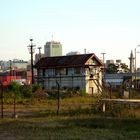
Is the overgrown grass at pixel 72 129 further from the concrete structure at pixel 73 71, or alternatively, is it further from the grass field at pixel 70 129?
the concrete structure at pixel 73 71

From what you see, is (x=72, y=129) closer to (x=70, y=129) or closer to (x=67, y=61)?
(x=70, y=129)

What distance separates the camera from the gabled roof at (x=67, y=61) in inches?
3029

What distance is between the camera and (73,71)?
78.8 meters

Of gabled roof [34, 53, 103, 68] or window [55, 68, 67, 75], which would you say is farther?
window [55, 68, 67, 75]

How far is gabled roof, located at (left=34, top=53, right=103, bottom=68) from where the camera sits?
76.9 meters

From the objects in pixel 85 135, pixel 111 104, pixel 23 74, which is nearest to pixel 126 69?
pixel 23 74

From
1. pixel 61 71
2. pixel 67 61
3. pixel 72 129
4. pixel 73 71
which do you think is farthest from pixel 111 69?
pixel 72 129

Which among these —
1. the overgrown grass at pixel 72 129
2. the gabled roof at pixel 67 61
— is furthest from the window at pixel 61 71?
the overgrown grass at pixel 72 129

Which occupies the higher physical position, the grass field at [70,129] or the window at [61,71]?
the window at [61,71]

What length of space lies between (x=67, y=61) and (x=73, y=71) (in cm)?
228

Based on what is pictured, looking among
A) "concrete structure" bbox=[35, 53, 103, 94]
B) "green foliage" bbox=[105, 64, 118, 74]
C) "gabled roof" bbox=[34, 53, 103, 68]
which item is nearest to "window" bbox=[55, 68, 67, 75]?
"concrete structure" bbox=[35, 53, 103, 94]

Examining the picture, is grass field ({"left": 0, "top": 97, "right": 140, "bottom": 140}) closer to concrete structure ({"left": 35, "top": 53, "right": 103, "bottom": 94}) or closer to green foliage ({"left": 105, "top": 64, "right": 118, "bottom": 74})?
concrete structure ({"left": 35, "top": 53, "right": 103, "bottom": 94})

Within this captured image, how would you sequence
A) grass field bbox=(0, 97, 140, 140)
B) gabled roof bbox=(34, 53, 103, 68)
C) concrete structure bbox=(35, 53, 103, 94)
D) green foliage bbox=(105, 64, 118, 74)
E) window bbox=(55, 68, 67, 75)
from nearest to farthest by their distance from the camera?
grass field bbox=(0, 97, 140, 140)
concrete structure bbox=(35, 53, 103, 94)
gabled roof bbox=(34, 53, 103, 68)
window bbox=(55, 68, 67, 75)
green foliage bbox=(105, 64, 118, 74)

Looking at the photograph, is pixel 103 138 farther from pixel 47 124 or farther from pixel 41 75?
pixel 41 75
